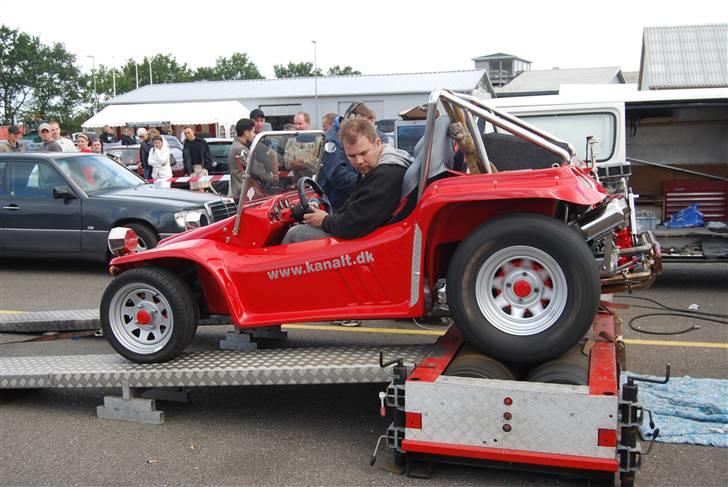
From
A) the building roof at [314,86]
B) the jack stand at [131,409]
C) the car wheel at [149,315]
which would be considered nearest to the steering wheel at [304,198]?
the car wheel at [149,315]

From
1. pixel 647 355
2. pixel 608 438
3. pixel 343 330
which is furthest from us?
pixel 343 330

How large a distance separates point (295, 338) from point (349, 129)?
8.72 ft

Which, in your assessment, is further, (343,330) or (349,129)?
(343,330)

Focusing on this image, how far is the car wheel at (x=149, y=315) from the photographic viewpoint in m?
4.81

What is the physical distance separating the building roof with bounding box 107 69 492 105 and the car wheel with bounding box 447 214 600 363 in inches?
1683

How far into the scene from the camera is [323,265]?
4477mm

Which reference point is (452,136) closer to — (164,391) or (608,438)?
(608,438)

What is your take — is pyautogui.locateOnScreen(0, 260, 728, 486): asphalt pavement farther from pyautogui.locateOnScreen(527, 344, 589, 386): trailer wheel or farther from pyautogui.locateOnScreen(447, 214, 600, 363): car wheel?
pyautogui.locateOnScreen(447, 214, 600, 363): car wheel

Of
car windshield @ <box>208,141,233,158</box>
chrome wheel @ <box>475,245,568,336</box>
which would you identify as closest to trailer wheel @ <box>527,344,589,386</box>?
chrome wheel @ <box>475,245,568,336</box>

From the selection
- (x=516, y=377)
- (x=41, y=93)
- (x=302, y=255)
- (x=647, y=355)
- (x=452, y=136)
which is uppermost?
(x=41, y=93)

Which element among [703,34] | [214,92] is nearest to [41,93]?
[214,92]

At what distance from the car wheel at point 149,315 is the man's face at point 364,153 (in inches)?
55.7

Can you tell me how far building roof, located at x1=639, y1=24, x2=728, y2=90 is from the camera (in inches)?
532

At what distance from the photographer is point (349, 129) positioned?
14.7ft
